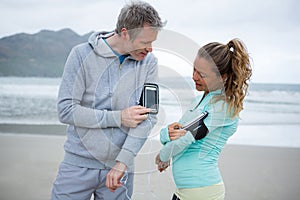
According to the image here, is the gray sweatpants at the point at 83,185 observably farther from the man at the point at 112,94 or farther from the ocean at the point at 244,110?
the ocean at the point at 244,110

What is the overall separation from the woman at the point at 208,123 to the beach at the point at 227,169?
25 cm

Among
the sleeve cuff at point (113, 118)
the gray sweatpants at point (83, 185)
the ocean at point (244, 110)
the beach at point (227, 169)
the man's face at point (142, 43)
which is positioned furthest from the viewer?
the ocean at point (244, 110)

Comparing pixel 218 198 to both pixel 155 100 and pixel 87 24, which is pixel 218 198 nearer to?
pixel 155 100

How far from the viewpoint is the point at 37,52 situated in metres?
9.92

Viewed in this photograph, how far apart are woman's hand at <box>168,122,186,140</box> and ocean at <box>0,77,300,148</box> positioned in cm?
5

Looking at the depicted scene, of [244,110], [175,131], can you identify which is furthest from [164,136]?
[244,110]

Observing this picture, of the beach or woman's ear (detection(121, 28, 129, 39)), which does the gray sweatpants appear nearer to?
the beach

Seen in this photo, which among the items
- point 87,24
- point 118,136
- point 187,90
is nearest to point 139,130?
point 118,136

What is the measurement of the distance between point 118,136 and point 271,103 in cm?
695

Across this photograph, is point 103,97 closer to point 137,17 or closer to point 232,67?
point 137,17

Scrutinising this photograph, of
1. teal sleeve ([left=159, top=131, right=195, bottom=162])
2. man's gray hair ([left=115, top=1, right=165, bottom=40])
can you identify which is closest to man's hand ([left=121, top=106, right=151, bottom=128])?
teal sleeve ([left=159, top=131, right=195, bottom=162])

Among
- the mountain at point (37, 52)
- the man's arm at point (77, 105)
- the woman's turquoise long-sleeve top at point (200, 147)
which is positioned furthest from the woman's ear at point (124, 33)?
the mountain at point (37, 52)

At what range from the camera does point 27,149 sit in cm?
446

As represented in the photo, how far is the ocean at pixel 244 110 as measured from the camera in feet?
16.0
